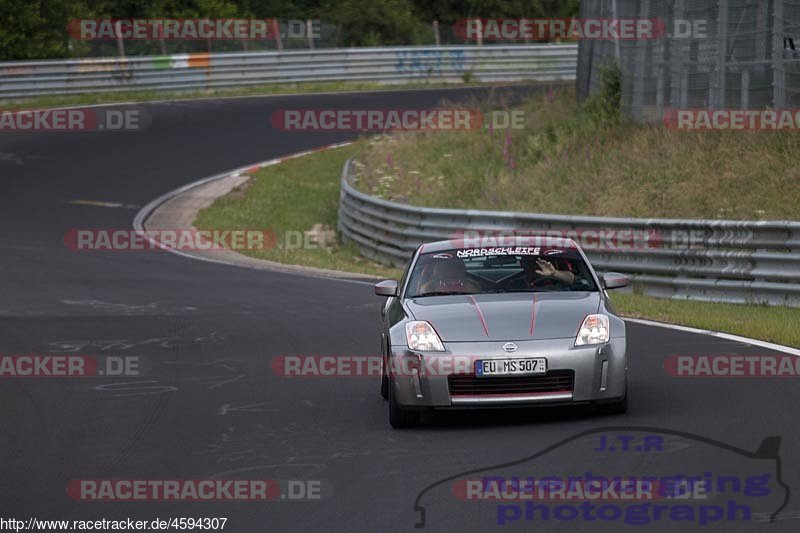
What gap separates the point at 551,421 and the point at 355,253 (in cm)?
1601

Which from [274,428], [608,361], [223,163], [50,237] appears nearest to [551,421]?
[608,361]

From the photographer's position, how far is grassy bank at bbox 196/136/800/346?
1409cm

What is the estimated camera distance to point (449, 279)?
1025cm

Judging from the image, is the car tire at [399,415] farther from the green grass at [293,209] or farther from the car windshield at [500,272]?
the green grass at [293,209]

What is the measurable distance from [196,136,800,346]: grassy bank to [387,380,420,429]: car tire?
4.60m

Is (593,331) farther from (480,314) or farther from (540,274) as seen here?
(540,274)

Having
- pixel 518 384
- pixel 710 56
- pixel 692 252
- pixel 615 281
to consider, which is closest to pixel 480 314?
pixel 518 384

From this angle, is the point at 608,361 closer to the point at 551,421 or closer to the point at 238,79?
the point at 551,421

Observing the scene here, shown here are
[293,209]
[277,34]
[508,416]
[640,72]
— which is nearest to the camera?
[508,416]

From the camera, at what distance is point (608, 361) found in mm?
8953

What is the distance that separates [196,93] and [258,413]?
34.8 m

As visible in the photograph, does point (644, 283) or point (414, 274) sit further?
point (644, 283)

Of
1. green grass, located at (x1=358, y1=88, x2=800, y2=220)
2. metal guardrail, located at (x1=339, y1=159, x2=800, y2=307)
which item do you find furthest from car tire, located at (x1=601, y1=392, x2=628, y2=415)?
green grass, located at (x1=358, y1=88, x2=800, y2=220)

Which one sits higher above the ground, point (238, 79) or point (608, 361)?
point (608, 361)
